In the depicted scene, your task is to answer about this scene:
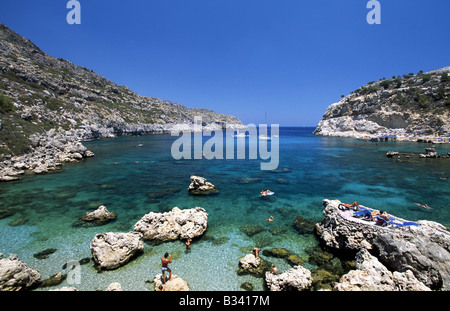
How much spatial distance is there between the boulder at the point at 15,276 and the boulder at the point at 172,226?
17.2 ft

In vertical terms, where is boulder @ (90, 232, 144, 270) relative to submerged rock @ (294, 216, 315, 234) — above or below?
above

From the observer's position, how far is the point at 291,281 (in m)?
8.30

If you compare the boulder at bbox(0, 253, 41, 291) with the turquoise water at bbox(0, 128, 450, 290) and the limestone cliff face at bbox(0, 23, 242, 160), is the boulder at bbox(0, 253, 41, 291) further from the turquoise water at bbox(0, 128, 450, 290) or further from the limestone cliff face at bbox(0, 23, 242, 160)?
the limestone cliff face at bbox(0, 23, 242, 160)

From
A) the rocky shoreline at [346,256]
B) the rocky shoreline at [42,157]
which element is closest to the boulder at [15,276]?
the rocky shoreline at [346,256]

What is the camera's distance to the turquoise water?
10.2m

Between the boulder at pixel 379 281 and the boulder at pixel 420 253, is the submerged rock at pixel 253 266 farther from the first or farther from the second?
the boulder at pixel 420 253

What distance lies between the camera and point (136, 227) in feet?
43.1

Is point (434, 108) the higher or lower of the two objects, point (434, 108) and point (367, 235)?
the higher

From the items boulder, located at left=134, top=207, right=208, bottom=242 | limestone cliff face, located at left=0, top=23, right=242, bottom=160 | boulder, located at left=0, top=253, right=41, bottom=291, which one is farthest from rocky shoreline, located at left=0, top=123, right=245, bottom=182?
boulder, located at left=134, top=207, right=208, bottom=242

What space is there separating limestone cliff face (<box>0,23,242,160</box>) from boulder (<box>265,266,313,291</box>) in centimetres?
3939

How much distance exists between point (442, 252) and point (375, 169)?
27592mm

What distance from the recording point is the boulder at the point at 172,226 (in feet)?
41.7
